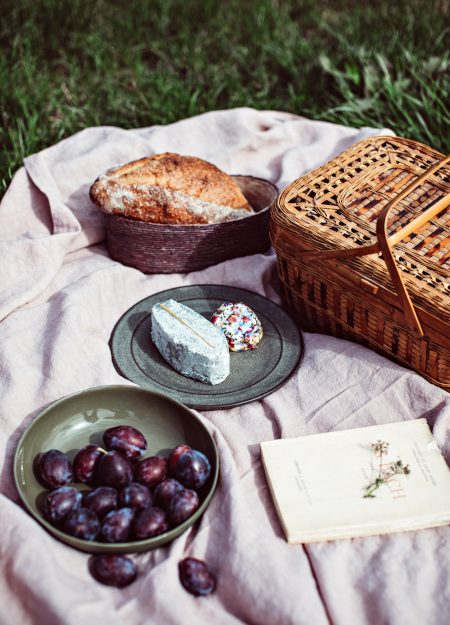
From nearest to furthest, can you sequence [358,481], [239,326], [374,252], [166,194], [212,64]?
[358,481], [374,252], [239,326], [166,194], [212,64]

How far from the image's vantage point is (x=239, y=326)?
224cm

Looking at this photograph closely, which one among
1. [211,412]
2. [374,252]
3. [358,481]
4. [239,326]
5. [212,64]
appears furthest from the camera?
[212,64]

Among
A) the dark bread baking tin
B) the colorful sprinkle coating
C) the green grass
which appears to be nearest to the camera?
the colorful sprinkle coating

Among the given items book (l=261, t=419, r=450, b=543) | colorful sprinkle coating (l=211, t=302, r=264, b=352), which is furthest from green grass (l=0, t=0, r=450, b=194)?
book (l=261, t=419, r=450, b=543)

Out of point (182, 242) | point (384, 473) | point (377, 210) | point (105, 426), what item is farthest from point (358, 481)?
point (182, 242)

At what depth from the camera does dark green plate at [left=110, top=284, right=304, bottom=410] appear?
209cm

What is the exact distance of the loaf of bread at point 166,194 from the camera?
2.52 m

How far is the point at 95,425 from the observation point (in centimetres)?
196

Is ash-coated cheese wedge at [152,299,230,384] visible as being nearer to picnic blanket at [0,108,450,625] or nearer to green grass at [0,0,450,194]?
picnic blanket at [0,108,450,625]

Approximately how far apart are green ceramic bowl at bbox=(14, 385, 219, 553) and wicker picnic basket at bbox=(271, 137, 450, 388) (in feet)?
2.11

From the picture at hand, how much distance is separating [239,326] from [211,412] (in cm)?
33

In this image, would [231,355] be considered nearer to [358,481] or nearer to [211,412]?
[211,412]

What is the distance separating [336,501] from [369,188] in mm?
1122

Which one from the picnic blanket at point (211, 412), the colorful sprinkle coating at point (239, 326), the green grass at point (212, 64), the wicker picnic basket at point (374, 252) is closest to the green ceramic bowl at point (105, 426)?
the picnic blanket at point (211, 412)
